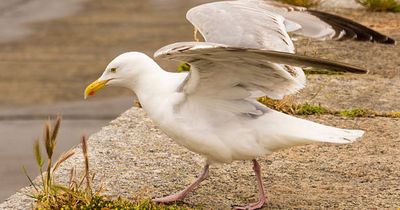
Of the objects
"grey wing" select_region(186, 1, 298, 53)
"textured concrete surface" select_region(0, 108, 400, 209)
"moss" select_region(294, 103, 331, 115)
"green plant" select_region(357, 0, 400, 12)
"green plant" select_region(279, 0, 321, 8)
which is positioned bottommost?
"green plant" select_region(357, 0, 400, 12)

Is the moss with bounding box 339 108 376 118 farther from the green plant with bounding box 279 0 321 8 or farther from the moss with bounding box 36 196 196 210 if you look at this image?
the green plant with bounding box 279 0 321 8

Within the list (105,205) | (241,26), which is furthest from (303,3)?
(105,205)

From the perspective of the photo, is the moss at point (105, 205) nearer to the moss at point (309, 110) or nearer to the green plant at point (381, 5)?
the moss at point (309, 110)

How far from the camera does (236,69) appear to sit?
476 centimetres

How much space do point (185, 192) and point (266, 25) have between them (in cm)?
98

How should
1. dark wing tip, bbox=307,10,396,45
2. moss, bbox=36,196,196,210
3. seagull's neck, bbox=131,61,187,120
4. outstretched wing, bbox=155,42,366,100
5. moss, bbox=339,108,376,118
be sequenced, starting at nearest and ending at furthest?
outstretched wing, bbox=155,42,366,100
moss, bbox=36,196,196,210
seagull's neck, bbox=131,61,187,120
dark wing tip, bbox=307,10,396,45
moss, bbox=339,108,376,118

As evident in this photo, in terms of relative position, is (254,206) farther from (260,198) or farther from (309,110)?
(309,110)

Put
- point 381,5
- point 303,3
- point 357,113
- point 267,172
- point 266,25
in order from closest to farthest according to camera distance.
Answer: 1. point 266,25
2. point 267,172
3. point 357,113
4. point 303,3
5. point 381,5

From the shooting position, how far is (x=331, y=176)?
17.7ft

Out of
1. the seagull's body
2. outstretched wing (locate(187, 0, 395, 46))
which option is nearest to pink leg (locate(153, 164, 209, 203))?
the seagull's body

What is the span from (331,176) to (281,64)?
3.14 ft

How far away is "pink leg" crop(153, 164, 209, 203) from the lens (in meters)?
4.97

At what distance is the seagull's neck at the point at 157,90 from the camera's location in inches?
193

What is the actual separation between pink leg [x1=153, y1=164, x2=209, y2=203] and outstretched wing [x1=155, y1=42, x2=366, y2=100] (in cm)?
45
